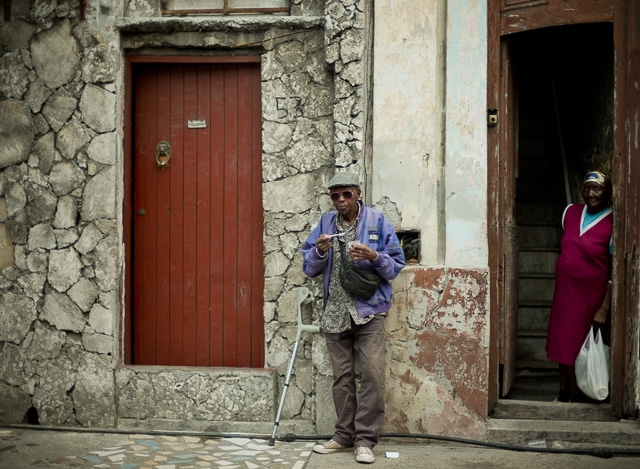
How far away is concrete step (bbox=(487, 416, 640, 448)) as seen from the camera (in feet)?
16.6

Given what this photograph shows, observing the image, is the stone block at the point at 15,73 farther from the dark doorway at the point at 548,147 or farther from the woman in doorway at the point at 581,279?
the woman in doorway at the point at 581,279

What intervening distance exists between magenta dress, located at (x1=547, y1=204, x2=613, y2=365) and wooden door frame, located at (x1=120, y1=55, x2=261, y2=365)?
291 centimetres

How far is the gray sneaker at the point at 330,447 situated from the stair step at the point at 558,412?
1218 millimetres

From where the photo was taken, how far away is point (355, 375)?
5.29m

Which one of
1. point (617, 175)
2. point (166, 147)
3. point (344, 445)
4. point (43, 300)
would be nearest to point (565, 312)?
point (617, 175)

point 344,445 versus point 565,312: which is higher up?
point 565,312

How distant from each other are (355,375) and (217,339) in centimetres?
124

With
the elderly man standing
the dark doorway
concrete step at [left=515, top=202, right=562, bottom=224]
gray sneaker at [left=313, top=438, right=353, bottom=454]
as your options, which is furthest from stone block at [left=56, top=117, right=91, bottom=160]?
concrete step at [left=515, top=202, right=562, bottom=224]

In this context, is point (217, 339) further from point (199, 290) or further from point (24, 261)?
point (24, 261)

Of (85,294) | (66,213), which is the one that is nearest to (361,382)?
(85,294)

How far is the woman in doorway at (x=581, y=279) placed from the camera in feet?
18.0

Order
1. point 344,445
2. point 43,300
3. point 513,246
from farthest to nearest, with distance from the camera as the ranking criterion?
point 513,246 < point 43,300 < point 344,445

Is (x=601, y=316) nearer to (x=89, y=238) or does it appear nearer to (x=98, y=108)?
(x=89, y=238)

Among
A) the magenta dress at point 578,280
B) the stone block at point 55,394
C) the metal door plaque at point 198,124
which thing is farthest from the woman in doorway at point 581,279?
the stone block at point 55,394
